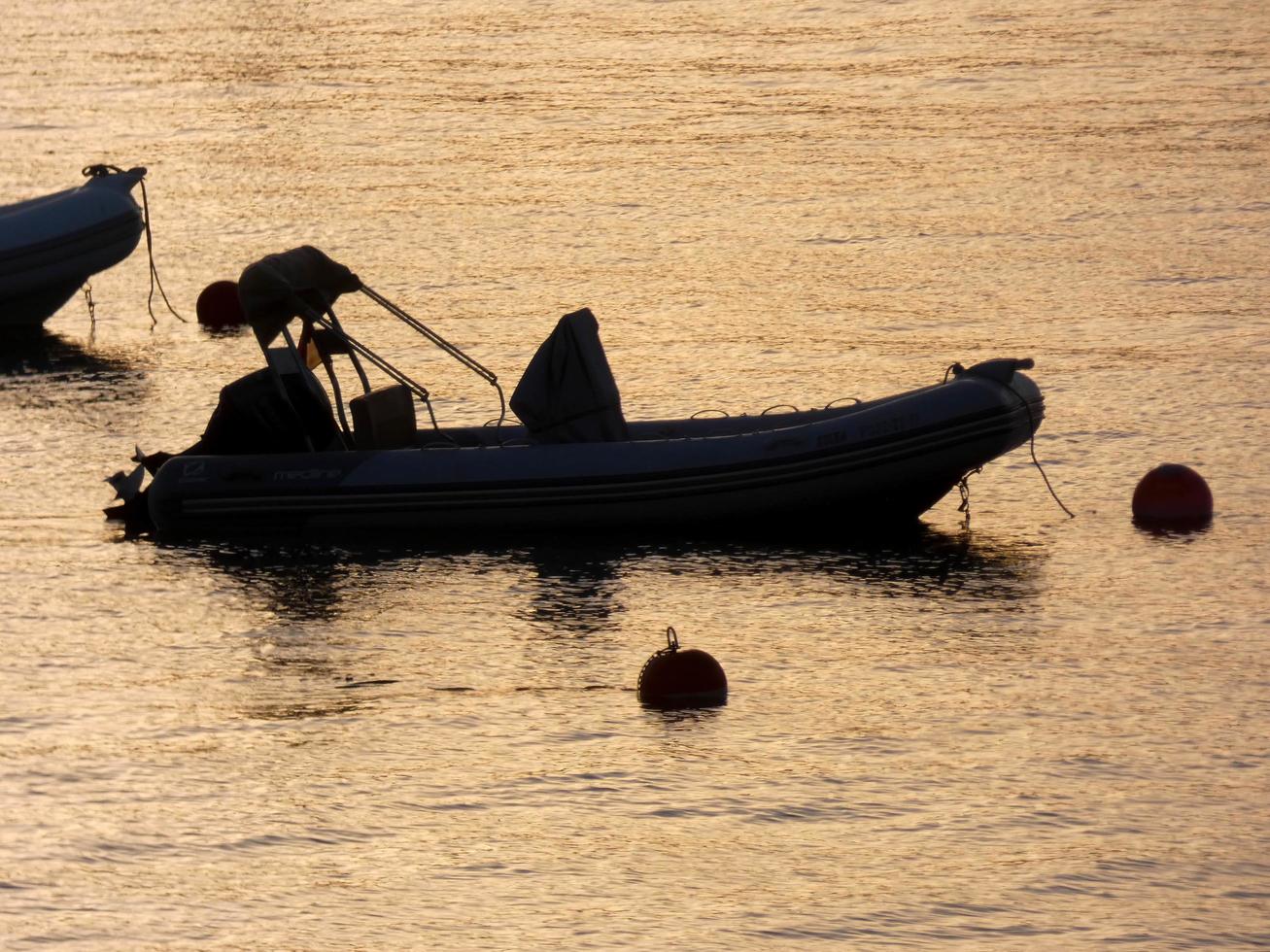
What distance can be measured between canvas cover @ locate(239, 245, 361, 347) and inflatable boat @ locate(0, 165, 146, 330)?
5707 millimetres

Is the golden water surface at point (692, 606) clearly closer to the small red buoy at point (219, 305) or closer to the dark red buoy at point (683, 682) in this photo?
the dark red buoy at point (683, 682)

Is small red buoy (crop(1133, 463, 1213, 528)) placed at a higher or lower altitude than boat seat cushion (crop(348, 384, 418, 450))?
lower

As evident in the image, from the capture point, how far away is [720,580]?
1387 cm

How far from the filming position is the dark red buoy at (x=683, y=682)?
11.8 metres

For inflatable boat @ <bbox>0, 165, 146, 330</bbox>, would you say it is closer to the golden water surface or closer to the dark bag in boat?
the golden water surface

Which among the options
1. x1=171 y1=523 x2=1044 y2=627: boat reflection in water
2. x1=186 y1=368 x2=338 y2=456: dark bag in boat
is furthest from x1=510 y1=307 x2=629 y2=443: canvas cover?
x1=186 y1=368 x2=338 y2=456: dark bag in boat

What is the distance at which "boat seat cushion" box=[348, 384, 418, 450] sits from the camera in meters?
15.1

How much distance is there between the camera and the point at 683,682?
1182 cm

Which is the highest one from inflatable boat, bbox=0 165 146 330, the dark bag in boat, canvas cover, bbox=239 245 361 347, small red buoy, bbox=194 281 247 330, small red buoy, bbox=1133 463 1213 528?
inflatable boat, bbox=0 165 146 330

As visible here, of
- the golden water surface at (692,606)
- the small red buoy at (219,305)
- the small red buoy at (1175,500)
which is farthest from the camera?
the small red buoy at (219,305)

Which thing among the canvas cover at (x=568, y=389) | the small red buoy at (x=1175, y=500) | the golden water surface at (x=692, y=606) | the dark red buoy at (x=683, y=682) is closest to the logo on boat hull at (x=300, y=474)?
the golden water surface at (x=692, y=606)

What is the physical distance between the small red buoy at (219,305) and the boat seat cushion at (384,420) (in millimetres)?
5788

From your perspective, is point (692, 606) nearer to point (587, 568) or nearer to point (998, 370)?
point (587, 568)

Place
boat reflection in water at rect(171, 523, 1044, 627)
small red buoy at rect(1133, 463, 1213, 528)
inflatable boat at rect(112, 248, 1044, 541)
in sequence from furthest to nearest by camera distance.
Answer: small red buoy at rect(1133, 463, 1213, 528), inflatable boat at rect(112, 248, 1044, 541), boat reflection in water at rect(171, 523, 1044, 627)
